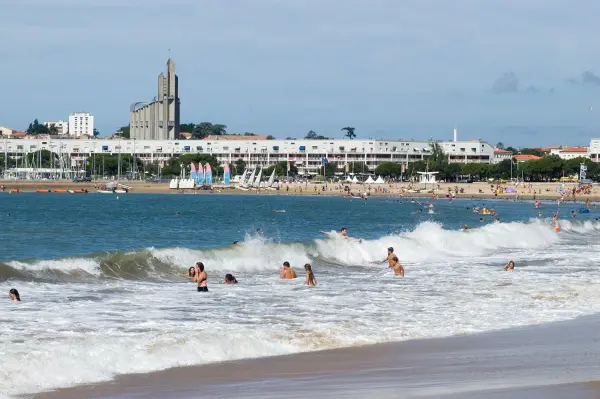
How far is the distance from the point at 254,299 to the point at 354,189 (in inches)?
5527

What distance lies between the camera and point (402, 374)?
13.9 metres

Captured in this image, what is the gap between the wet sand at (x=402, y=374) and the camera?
40.4 ft

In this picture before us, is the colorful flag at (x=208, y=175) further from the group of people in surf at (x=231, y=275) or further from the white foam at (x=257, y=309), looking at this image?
the group of people in surf at (x=231, y=275)

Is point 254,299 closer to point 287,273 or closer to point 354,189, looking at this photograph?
point 287,273

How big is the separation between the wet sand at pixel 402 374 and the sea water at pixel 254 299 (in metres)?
0.64

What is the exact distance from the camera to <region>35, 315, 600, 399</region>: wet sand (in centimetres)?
1232

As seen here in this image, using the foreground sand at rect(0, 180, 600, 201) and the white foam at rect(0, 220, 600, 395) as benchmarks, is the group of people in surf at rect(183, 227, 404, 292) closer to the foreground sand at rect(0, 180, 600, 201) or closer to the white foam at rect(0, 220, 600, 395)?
the white foam at rect(0, 220, 600, 395)

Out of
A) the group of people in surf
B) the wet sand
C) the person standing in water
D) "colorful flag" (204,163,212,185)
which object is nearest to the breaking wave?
the group of people in surf

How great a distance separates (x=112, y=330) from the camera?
16938mm

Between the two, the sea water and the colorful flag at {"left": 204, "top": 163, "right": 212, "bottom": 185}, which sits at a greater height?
the colorful flag at {"left": 204, "top": 163, "right": 212, "bottom": 185}

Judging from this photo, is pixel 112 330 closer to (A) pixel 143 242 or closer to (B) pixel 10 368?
(B) pixel 10 368

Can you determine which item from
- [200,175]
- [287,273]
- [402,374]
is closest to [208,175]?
[200,175]

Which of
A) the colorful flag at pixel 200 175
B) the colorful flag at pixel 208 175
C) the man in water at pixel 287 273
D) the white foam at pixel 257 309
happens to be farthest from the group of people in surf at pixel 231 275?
the colorful flag at pixel 208 175

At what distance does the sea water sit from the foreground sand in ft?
331
